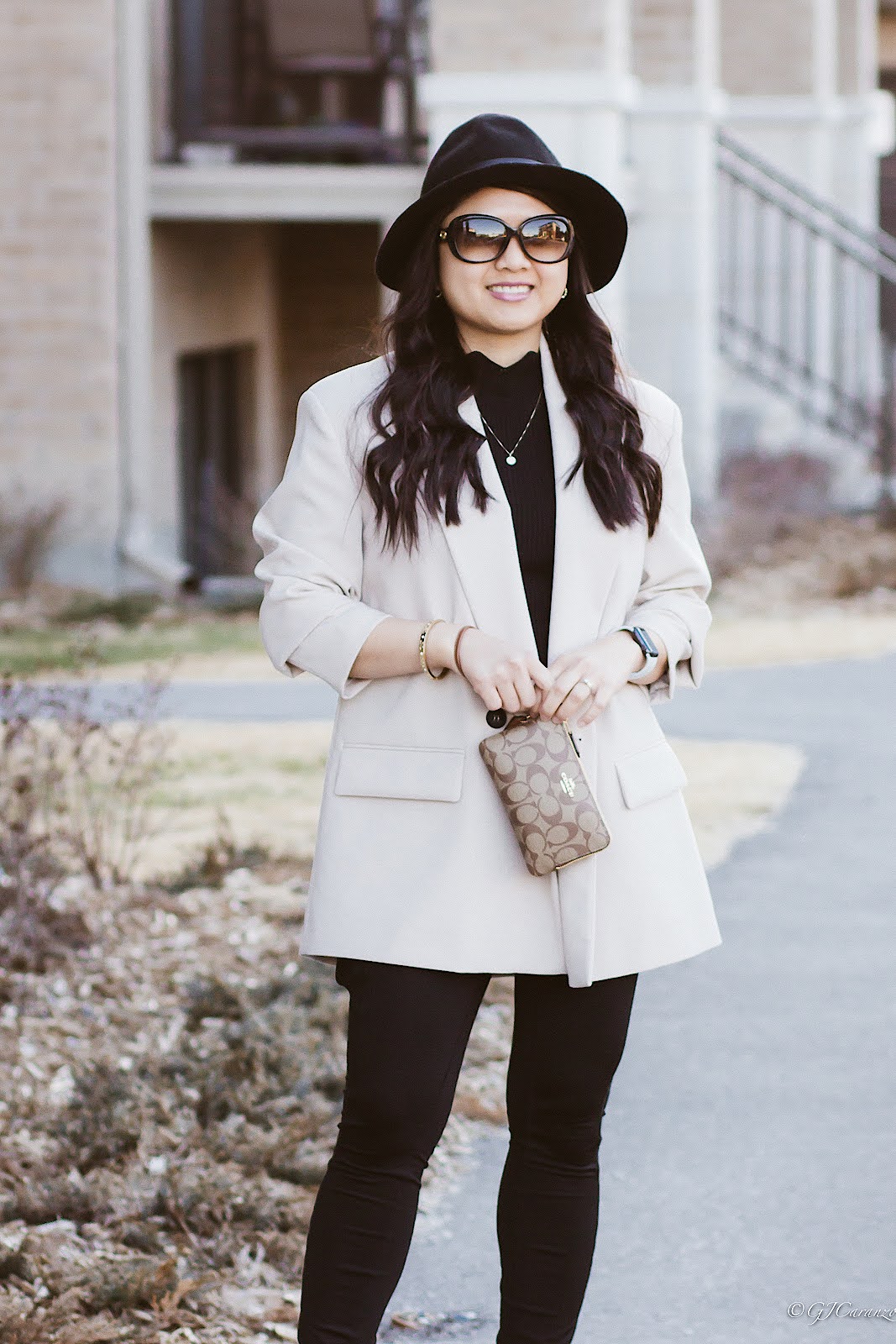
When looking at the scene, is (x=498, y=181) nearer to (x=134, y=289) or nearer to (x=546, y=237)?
(x=546, y=237)

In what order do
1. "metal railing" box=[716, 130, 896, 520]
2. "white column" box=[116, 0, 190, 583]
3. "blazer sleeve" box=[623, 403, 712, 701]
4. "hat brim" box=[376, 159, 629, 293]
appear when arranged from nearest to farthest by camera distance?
"hat brim" box=[376, 159, 629, 293] → "blazer sleeve" box=[623, 403, 712, 701] → "white column" box=[116, 0, 190, 583] → "metal railing" box=[716, 130, 896, 520]

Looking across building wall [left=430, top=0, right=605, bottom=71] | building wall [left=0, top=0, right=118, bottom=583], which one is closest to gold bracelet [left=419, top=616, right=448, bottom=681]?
building wall [left=0, top=0, right=118, bottom=583]

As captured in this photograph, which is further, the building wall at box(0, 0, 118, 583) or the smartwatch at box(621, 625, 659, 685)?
the building wall at box(0, 0, 118, 583)

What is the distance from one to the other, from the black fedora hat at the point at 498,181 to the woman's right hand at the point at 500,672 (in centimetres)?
57

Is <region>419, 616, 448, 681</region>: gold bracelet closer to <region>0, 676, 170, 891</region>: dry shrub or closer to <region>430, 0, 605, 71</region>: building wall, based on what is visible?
<region>0, 676, 170, 891</region>: dry shrub

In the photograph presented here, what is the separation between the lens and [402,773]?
2.82 meters

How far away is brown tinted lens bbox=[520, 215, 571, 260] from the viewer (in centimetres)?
286

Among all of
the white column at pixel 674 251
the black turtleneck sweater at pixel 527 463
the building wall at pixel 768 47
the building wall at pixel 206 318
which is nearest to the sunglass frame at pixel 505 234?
the black turtleneck sweater at pixel 527 463

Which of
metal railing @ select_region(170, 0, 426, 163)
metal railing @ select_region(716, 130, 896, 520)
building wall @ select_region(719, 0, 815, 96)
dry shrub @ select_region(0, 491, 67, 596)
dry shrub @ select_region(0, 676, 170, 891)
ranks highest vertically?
building wall @ select_region(719, 0, 815, 96)

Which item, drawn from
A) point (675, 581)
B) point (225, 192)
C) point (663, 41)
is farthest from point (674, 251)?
point (675, 581)

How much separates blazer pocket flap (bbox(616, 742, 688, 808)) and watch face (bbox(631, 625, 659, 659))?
0.46 feet

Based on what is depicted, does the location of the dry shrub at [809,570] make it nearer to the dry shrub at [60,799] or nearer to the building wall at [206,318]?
the building wall at [206,318]

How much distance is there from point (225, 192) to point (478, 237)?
10.0 metres
